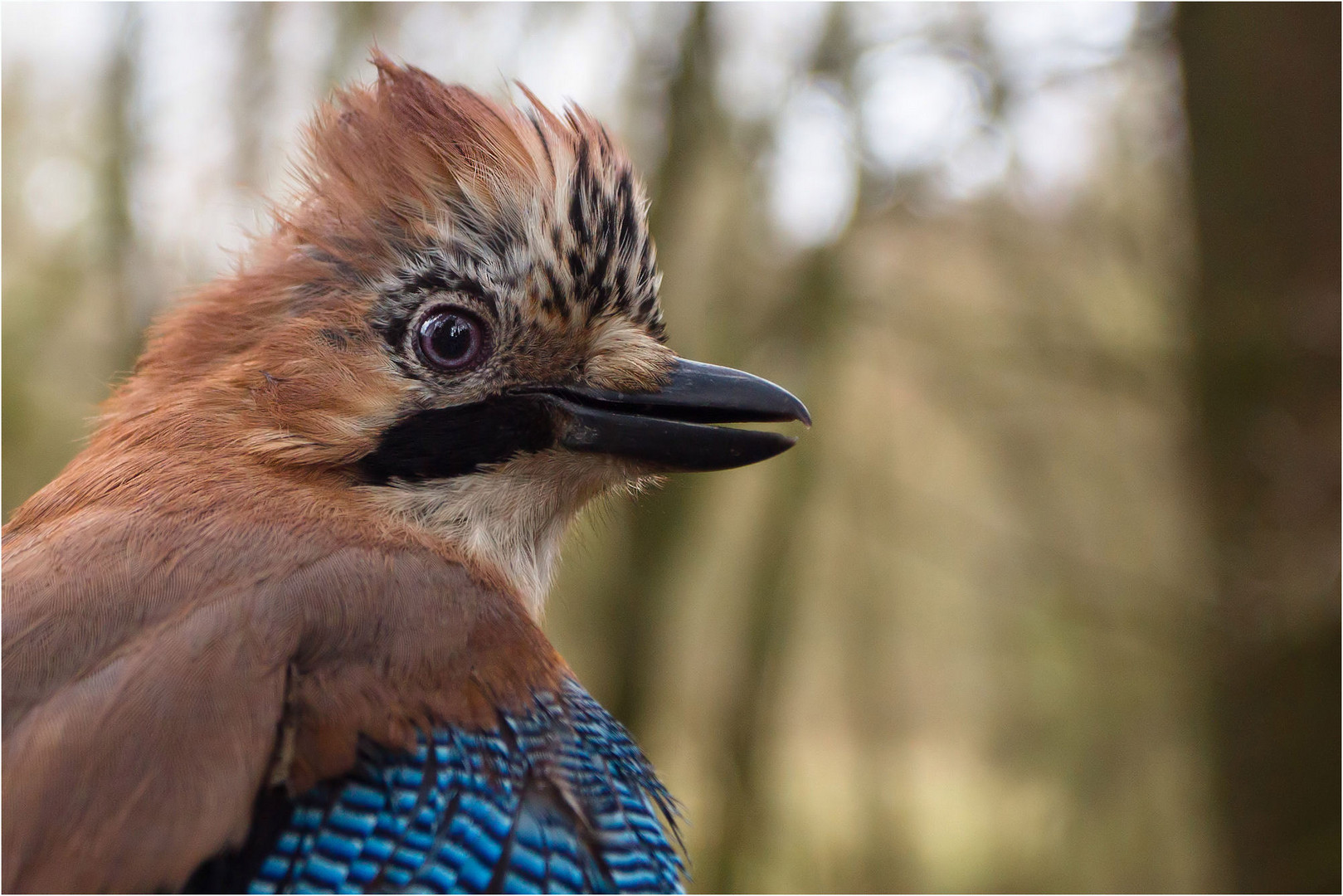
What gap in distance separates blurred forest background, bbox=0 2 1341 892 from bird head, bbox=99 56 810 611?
1958 mm

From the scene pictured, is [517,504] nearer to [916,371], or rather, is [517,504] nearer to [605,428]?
[605,428]

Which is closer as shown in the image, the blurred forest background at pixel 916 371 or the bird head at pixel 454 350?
the bird head at pixel 454 350

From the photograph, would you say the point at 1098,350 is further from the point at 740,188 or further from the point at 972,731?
the point at 972,731

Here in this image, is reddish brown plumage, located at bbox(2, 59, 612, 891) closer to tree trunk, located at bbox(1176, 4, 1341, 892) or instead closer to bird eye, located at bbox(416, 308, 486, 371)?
bird eye, located at bbox(416, 308, 486, 371)

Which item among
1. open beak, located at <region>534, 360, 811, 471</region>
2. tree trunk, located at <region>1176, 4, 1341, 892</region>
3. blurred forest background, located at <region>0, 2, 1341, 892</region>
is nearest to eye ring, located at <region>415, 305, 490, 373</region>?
open beak, located at <region>534, 360, 811, 471</region>

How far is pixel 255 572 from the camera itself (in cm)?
184

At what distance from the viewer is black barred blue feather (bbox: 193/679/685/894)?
1666 millimetres

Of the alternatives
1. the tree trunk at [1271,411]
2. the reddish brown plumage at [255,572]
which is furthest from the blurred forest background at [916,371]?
the reddish brown plumage at [255,572]

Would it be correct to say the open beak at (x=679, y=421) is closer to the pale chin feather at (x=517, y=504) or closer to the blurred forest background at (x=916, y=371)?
the pale chin feather at (x=517, y=504)

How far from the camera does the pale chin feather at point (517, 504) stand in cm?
220

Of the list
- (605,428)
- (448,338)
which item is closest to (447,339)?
(448,338)

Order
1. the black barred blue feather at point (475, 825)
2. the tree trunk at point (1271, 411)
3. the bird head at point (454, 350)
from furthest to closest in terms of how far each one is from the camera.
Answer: the tree trunk at point (1271, 411) < the bird head at point (454, 350) < the black barred blue feather at point (475, 825)

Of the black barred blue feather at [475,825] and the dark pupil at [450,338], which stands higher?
the dark pupil at [450,338]

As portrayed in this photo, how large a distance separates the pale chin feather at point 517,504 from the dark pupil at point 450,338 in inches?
9.8
